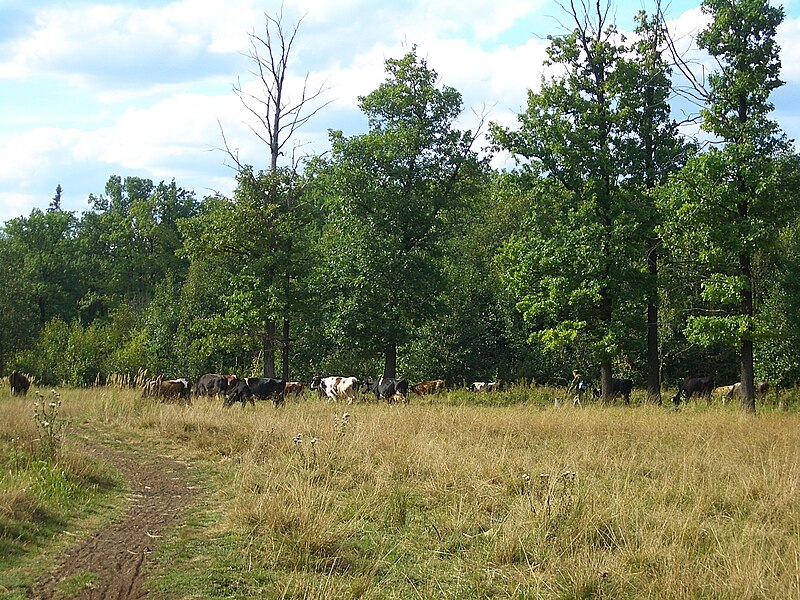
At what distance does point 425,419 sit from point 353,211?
14525mm

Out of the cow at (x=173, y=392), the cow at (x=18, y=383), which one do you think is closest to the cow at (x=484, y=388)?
the cow at (x=173, y=392)

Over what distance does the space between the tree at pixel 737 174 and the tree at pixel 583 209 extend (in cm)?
315

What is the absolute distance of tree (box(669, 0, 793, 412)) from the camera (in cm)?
2038

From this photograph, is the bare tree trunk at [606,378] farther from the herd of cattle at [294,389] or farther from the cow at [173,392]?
the cow at [173,392]

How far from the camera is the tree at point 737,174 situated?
66.8ft

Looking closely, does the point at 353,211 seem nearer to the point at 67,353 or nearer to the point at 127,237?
the point at 67,353

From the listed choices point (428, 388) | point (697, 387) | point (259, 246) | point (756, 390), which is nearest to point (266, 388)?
point (259, 246)

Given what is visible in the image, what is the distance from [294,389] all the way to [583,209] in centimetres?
1100

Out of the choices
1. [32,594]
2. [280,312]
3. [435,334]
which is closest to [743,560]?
[32,594]

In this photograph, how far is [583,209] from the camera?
979 inches

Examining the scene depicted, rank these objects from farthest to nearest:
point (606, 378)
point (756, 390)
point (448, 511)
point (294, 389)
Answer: point (756, 390)
point (606, 378)
point (294, 389)
point (448, 511)

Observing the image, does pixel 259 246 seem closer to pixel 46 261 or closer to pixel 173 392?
pixel 173 392

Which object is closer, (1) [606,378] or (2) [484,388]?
(1) [606,378]

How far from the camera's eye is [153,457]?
13656 millimetres
